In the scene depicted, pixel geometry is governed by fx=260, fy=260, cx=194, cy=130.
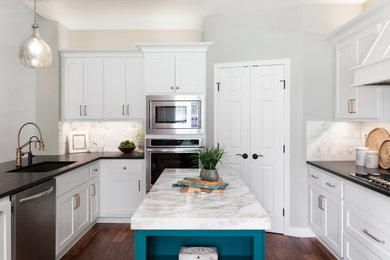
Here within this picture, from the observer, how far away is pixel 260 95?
3527 millimetres

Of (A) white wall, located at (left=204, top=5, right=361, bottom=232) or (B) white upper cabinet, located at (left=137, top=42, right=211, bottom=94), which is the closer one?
(A) white wall, located at (left=204, top=5, right=361, bottom=232)

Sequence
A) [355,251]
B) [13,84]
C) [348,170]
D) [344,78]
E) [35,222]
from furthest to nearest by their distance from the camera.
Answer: [13,84]
[344,78]
[348,170]
[355,251]
[35,222]

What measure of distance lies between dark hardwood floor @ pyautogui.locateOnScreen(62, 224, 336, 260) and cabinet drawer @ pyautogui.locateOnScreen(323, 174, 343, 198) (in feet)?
2.54

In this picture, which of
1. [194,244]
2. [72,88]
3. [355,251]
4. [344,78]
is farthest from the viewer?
[72,88]

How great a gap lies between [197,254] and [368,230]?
1485mm

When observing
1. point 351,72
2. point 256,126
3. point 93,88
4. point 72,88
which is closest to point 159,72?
point 93,88

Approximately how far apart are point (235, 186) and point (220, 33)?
7.96 feet

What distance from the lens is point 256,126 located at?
140 inches

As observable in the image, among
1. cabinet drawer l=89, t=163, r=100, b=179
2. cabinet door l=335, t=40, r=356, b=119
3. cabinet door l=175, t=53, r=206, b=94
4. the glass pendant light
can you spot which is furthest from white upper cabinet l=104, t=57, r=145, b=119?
cabinet door l=335, t=40, r=356, b=119

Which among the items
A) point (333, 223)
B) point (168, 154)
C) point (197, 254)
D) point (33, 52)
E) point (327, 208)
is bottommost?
point (333, 223)

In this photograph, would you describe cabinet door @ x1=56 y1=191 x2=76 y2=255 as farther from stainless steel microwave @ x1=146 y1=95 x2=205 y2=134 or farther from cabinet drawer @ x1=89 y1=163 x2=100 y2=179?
stainless steel microwave @ x1=146 y1=95 x2=205 y2=134

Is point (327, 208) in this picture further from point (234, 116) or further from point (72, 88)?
point (72, 88)

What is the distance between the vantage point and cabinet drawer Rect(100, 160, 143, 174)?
3691mm

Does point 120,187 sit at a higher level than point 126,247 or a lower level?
higher
